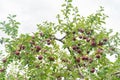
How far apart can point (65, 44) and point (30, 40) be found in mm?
1324

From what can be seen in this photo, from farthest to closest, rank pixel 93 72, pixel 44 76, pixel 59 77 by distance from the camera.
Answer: pixel 59 77, pixel 93 72, pixel 44 76

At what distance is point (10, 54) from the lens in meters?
11.5

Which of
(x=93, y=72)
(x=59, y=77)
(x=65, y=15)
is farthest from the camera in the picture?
(x=65, y=15)

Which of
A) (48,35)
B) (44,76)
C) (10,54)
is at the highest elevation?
(48,35)

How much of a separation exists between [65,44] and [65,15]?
1.93 m

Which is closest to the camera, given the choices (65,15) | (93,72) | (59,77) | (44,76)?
(44,76)

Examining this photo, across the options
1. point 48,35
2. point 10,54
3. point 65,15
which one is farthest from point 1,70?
point 65,15

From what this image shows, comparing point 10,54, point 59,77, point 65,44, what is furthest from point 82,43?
point 10,54

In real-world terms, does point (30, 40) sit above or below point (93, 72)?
above

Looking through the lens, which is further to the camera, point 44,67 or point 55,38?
point 55,38

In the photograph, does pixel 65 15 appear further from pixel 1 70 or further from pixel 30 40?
pixel 1 70

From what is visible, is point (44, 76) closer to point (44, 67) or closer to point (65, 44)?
point (44, 67)

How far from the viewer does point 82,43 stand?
12.4 metres

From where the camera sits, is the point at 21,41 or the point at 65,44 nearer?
the point at 21,41
